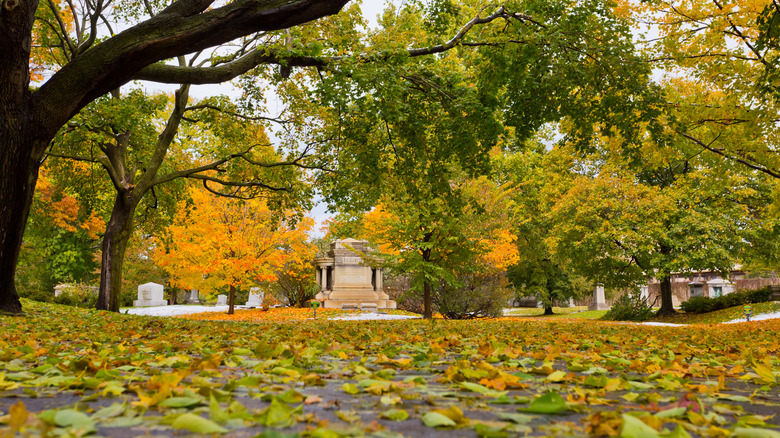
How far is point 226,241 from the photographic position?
19.5 metres

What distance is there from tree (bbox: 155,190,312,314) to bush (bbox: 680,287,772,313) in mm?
17995

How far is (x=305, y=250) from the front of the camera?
22531 mm

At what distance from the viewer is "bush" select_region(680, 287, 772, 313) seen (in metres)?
21.6

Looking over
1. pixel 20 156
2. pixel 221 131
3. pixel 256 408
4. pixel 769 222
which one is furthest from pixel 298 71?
pixel 769 222

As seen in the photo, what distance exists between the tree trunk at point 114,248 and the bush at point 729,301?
22916mm

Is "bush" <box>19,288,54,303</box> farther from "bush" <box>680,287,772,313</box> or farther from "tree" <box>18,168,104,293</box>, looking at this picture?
"bush" <box>680,287,772,313</box>

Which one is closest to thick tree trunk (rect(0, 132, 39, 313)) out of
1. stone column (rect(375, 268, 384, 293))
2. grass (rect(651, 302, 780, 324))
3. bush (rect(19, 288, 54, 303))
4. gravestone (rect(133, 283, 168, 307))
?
bush (rect(19, 288, 54, 303))

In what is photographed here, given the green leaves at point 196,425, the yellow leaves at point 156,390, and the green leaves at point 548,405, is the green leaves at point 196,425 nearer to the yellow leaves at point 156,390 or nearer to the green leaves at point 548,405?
the yellow leaves at point 156,390

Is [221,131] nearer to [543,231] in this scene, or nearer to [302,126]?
[302,126]

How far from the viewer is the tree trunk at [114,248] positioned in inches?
Answer: 499

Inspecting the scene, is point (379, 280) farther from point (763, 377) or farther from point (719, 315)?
point (763, 377)

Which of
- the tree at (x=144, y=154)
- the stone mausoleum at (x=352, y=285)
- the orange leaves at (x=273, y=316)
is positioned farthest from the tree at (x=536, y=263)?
the tree at (x=144, y=154)

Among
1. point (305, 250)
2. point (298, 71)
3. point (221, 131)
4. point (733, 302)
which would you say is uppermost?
point (298, 71)

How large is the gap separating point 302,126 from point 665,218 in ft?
49.6
